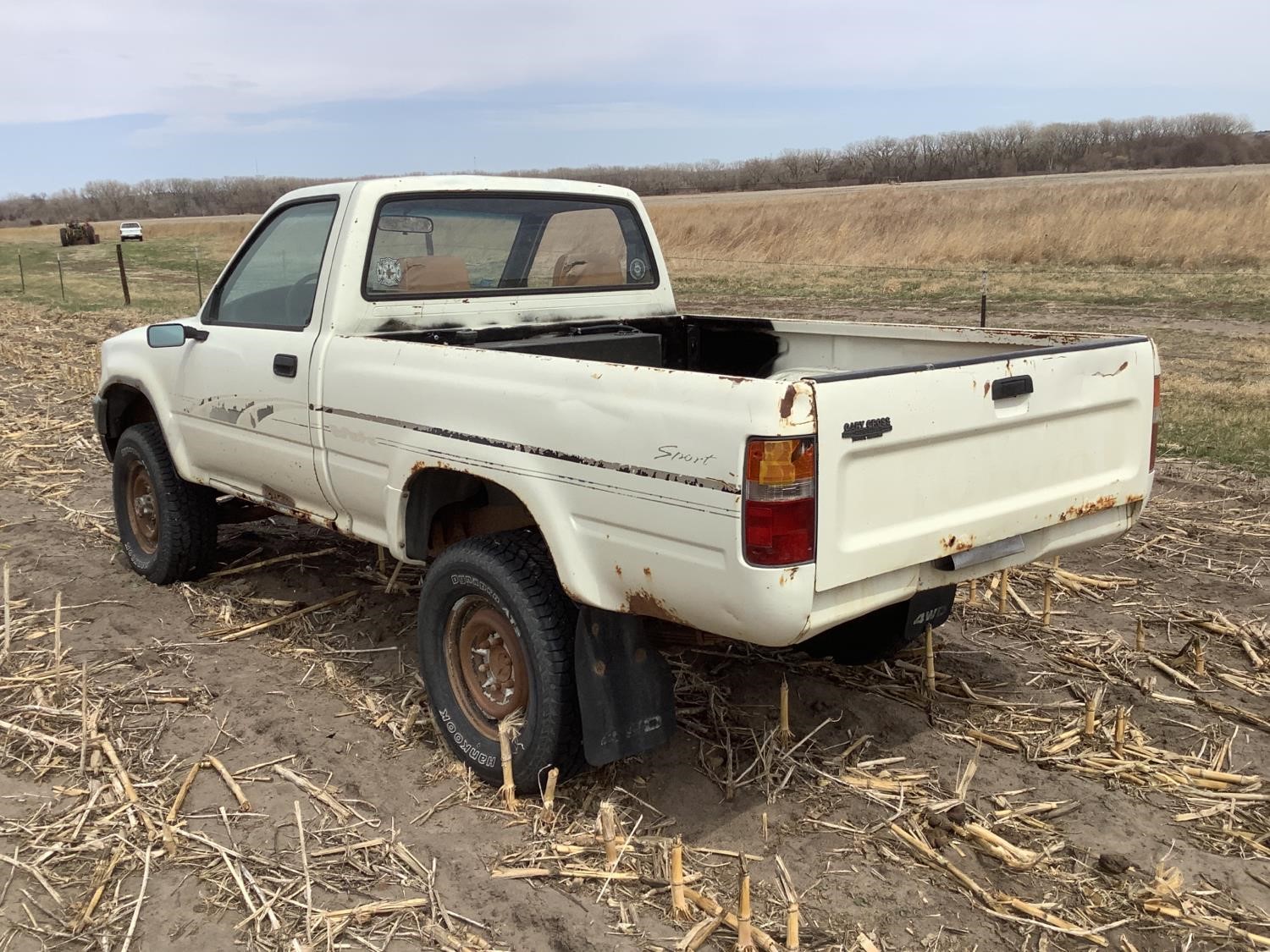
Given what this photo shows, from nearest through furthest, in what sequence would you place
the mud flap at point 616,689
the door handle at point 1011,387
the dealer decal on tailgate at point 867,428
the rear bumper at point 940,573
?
the dealer decal on tailgate at point 867,428 → the rear bumper at point 940,573 → the door handle at point 1011,387 → the mud flap at point 616,689

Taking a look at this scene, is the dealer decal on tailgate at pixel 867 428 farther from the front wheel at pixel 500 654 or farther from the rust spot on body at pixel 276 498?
the rust spot on body at pixel 276 498

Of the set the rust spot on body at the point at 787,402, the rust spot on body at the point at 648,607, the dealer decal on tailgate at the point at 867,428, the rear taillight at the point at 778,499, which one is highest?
the rust spot on body at the point at 787,402

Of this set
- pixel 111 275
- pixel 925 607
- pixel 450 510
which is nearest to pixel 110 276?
pixel 111 275

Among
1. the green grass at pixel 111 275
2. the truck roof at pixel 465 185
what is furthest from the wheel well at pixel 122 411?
the green grass at pixel 111 275

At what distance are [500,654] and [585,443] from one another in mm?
976

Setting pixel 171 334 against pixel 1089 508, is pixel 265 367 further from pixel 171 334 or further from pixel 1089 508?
pixel 1089 508

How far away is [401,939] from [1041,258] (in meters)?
26.3

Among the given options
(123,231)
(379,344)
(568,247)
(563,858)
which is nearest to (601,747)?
(563,858)

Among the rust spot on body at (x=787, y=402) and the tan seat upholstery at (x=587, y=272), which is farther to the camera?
the tan seat upholstery at (x=587, y=272)

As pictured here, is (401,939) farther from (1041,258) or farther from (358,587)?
(1041,258)

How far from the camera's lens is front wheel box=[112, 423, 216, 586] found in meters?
5.37

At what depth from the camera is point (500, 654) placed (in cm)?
365

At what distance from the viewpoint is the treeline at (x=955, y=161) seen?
72.6m

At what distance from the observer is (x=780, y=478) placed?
2.65 metres
